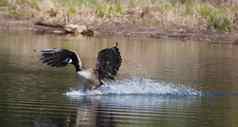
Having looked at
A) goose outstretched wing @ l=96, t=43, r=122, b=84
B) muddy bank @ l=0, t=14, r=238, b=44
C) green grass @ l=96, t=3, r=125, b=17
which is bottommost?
muddy bank @ l=0, t=14, r=238, b=44

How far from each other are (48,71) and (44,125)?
9.35 meters

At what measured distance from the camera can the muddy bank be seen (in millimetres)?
44781

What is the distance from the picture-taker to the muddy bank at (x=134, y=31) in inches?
1763

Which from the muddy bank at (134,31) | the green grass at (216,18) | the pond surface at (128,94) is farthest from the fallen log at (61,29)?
the pond surface at (128,94)

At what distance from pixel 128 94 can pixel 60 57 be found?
1.74 m

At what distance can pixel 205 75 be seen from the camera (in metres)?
25.8

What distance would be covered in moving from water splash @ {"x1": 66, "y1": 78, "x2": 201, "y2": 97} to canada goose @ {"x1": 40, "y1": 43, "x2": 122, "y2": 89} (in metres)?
0.23

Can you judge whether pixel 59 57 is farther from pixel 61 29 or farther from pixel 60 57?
pixel 61 29

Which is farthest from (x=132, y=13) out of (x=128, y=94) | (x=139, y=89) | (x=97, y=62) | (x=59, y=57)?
(x=59, y=57)

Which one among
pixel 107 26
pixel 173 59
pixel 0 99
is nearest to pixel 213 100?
pixel 0 99

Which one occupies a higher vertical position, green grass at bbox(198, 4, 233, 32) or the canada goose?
the canada goose

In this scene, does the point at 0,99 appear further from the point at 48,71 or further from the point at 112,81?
the point at 48,71

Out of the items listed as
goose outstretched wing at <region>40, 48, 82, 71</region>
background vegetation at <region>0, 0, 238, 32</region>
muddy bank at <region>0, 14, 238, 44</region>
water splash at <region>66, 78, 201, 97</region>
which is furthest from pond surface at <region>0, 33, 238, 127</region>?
background vegetation at <region>0, 0, 238, 32</region>

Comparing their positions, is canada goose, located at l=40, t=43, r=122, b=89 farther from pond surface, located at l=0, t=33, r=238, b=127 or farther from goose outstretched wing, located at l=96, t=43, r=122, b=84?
pond surface, located at l=0, t=33, r=238, b=127
